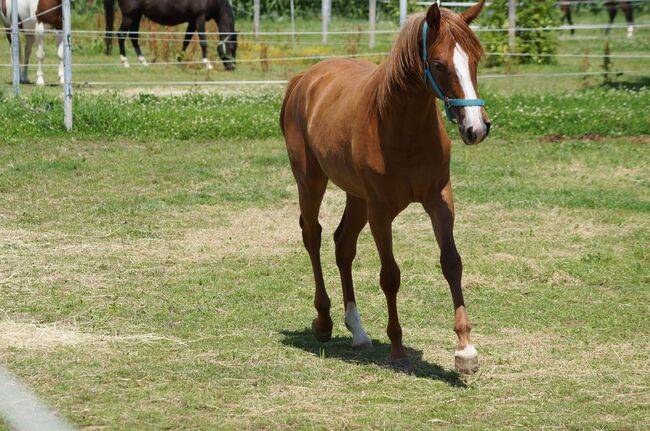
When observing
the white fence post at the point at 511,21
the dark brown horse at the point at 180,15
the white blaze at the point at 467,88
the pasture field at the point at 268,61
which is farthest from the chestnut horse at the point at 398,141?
the dark brown horse at the point at 180,15

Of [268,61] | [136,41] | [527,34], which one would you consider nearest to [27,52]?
[136,41]

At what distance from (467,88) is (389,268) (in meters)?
1.22

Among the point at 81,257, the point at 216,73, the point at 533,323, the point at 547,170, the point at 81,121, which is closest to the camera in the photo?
the point at 533,323

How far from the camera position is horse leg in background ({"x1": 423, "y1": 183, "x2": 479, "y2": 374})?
5438 millimetres

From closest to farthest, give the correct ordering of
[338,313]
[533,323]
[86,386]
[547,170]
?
1. [86,386]
2. [533,323]
3. [338,313]
4. [547,170]

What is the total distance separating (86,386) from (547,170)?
7.40m

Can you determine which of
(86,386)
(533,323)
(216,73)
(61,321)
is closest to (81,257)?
(61,321)

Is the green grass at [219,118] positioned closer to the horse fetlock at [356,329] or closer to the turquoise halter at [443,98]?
the horse fetlock at [356,329]

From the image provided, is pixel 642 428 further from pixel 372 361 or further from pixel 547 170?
pixel 547 170

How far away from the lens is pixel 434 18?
17.3 feet

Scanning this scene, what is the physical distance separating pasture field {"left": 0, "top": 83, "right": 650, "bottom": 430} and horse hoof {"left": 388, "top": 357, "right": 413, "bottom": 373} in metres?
0.04

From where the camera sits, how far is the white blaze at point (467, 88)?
507cm

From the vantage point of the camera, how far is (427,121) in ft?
18.5

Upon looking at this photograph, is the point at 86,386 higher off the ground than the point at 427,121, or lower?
lower
